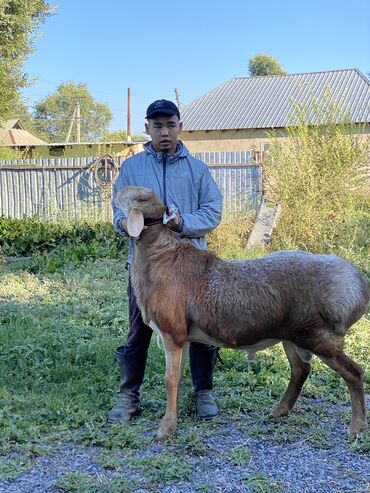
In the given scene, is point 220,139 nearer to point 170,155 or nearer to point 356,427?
point 170,155

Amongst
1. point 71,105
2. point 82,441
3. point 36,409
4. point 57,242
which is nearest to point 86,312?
point 36,409

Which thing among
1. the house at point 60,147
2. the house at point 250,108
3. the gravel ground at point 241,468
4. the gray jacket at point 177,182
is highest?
the house at point 250,108

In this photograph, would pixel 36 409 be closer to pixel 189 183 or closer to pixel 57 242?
pixel 189 183

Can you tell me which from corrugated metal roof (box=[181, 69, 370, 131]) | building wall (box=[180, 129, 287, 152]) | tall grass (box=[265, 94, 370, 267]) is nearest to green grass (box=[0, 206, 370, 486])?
tall grass (box=[265, 94, 370, 267])

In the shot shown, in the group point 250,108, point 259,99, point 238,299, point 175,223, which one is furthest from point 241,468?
point 259,99

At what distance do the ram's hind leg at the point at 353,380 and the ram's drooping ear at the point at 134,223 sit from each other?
1.54 metres

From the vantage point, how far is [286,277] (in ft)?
13.0

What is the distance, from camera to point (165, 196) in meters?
4.49

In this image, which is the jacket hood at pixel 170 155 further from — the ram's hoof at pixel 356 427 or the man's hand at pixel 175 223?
the ram's hoof at pixel 356 427

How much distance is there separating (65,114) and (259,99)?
45.0m

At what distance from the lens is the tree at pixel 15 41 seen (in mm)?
13023

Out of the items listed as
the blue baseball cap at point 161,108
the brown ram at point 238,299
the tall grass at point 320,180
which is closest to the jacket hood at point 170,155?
the blue baseball cap at point 161,108

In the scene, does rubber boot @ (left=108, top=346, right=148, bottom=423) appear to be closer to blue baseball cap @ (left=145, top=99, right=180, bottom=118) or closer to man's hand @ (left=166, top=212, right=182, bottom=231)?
man's hand @ (left=166, top=212, right=182, bottom=231)

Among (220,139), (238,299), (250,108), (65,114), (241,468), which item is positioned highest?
A: (65,114)
